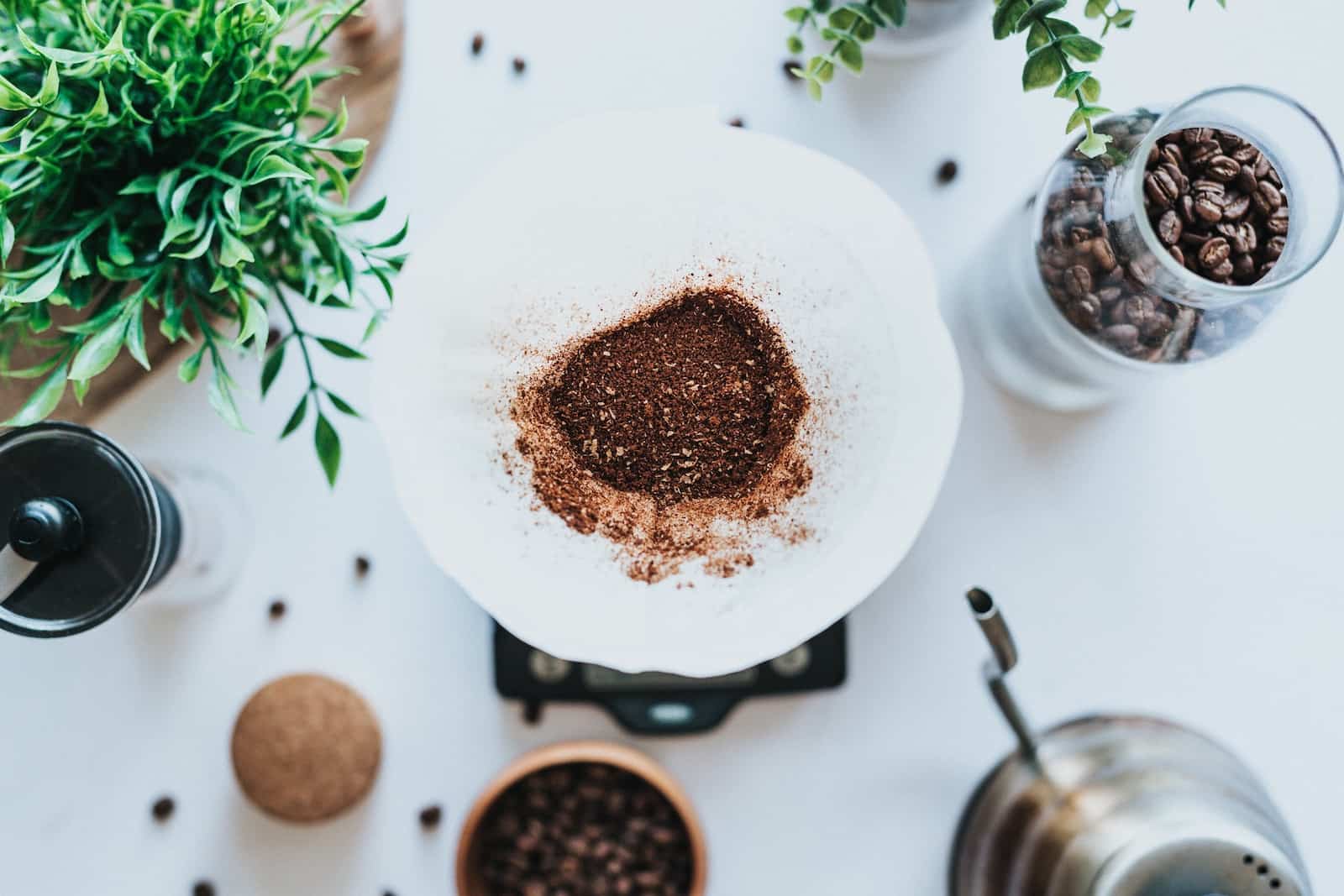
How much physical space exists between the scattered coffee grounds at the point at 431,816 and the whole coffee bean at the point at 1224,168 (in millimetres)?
752

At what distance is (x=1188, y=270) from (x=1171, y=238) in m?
0.02

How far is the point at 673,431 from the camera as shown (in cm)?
65

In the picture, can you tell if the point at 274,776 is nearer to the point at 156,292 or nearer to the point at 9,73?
the point at 156,292

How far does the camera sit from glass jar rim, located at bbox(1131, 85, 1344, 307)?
63 cm

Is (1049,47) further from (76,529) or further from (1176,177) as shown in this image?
(76,529)

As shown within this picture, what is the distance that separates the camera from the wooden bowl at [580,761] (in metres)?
0.81

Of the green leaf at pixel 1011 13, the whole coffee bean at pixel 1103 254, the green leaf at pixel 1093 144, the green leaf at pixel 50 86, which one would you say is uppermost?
the green leaf at pixel 50 86

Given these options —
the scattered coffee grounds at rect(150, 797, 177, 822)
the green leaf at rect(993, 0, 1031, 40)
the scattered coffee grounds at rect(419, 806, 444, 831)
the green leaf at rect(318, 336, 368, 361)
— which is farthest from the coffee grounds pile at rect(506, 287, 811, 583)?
the scattered coffee grounds at rect(150, 797, 177, 822)

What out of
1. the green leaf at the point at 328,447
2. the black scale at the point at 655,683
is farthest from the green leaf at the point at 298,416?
the black scale at the point at 655,683

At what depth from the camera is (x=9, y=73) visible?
641 millimetres

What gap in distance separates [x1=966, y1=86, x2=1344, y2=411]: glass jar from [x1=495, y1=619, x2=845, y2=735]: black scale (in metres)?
0.32

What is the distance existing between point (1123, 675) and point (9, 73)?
3.07 ft

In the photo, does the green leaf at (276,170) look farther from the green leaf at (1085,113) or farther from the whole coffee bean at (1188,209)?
the whole coffee bean at (1188,209)

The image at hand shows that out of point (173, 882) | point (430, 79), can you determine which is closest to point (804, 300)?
point (430, 79)
